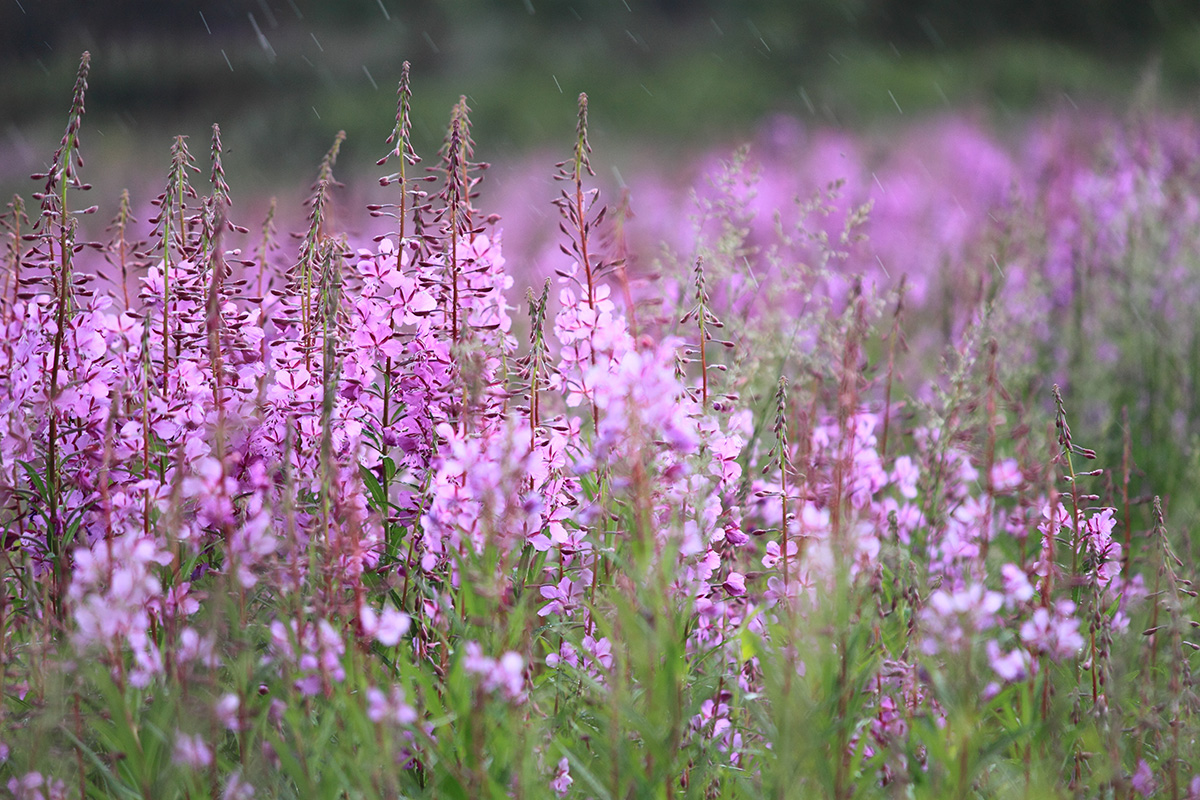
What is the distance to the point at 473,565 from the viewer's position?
5.80ft

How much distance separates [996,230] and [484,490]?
4017 millimetres

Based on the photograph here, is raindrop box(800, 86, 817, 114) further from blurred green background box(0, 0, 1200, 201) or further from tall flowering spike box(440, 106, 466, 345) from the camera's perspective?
tall flowering spike box(440, 106, 466, 345)

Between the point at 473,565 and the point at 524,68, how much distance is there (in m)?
26.2

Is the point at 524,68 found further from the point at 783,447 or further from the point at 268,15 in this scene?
the point at 783,447

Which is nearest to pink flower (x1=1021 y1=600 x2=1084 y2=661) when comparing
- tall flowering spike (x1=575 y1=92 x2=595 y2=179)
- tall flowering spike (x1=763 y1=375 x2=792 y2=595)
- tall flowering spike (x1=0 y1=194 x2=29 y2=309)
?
tall flowering spike (x1=763 y1=375 x2=792 y2=595)

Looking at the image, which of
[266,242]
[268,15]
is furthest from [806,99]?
[266,242]

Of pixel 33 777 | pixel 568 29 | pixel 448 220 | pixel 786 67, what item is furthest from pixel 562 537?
pixel 568 29

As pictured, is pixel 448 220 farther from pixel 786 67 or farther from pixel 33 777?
pixel 786 67

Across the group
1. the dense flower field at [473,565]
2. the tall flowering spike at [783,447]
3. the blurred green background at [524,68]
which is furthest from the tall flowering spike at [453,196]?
the blurred green background at [524,68]

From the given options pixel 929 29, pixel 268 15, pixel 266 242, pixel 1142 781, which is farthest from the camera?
pixel 268 15

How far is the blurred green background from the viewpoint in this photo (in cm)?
1878

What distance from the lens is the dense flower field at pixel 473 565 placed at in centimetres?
147

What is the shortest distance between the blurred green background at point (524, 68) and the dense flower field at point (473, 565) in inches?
534

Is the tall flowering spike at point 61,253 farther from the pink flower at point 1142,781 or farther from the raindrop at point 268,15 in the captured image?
the raindrop at point 268,15
